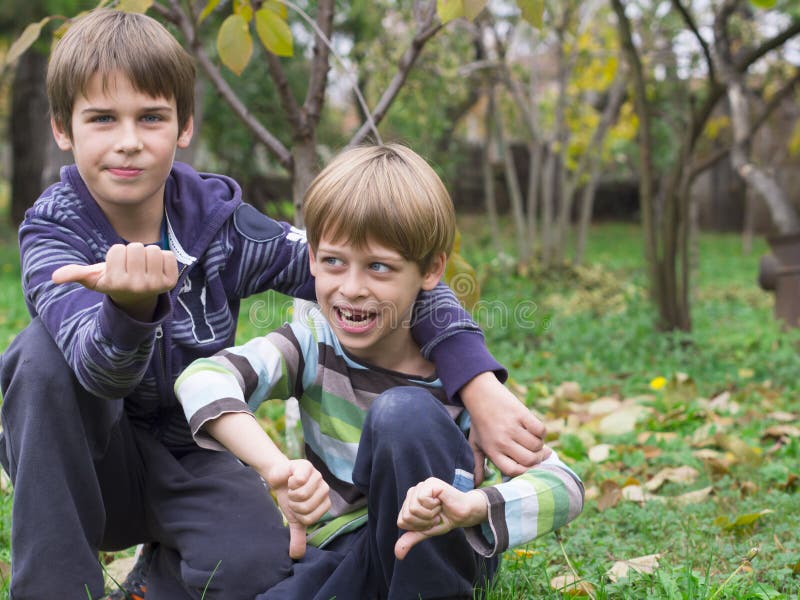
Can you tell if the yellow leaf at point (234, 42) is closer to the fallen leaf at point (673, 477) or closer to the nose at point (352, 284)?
the nose at point (352, 284)

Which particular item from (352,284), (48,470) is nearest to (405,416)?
(352,284)

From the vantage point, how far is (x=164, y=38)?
72.1 inches

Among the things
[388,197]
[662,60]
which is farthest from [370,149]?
[662,60]

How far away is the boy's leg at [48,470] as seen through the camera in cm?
158

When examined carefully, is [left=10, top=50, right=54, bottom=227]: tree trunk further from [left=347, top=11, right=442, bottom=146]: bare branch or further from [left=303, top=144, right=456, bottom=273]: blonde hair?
[left=303, top=144, right=456, bottom=273]: blonde hair

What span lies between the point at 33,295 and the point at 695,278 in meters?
6.40

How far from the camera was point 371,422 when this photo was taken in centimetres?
152

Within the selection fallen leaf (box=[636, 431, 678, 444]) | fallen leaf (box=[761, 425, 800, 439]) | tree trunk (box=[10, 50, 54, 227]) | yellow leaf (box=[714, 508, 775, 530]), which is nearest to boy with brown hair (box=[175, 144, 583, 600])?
yellow leaf (box=[714, 508, 775, 530])

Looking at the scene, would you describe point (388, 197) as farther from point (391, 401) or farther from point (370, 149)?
point (391, 401)

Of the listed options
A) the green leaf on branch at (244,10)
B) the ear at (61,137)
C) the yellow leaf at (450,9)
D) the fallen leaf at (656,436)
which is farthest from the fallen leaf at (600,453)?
the ear at (61,137)

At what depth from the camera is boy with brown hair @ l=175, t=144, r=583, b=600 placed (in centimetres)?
148

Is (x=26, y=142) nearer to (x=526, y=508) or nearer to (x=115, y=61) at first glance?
(x=115, y=61)

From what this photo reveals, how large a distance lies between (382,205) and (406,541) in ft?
1.85

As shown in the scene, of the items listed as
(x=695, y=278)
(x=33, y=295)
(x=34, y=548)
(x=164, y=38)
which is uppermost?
(x=164, y=38)
